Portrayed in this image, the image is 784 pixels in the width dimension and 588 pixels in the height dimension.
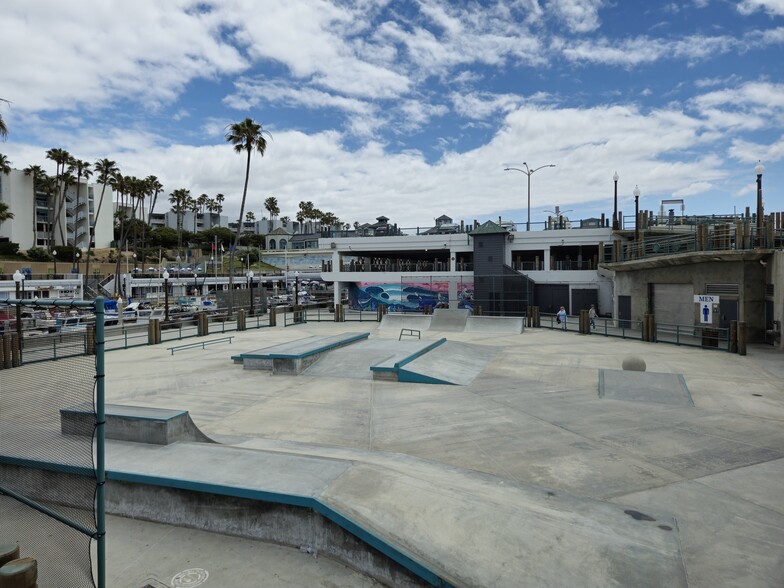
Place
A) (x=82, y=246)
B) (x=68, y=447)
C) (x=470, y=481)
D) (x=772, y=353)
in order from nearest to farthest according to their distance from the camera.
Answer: (x=470, y=481) → (x=68, y=447) → (x=772, y=353) → (x=82, y=246)

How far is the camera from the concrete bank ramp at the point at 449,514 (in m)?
4.56

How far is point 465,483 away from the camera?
654cm

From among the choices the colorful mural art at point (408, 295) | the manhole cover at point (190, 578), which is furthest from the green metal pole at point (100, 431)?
the colorful mural art at point (408, 295)

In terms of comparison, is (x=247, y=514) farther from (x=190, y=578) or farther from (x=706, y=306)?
(x=706, y=306)

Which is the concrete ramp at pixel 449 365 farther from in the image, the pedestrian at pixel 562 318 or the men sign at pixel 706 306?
the men sign at pixel 706 306

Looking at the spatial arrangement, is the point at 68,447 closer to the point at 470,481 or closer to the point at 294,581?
the point at 294,581

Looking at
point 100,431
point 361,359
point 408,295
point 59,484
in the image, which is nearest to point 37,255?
point 408,295

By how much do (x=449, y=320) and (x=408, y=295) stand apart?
1418 centimetres

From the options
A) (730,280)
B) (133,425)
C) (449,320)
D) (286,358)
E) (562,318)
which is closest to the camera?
(133,425)

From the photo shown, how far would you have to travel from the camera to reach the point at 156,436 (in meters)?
7.69

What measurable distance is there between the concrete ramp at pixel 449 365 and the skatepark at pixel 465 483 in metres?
0.43

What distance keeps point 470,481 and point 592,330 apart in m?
23.6

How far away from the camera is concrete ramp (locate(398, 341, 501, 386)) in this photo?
1467 cm

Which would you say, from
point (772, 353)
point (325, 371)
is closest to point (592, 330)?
point (772, 353)
